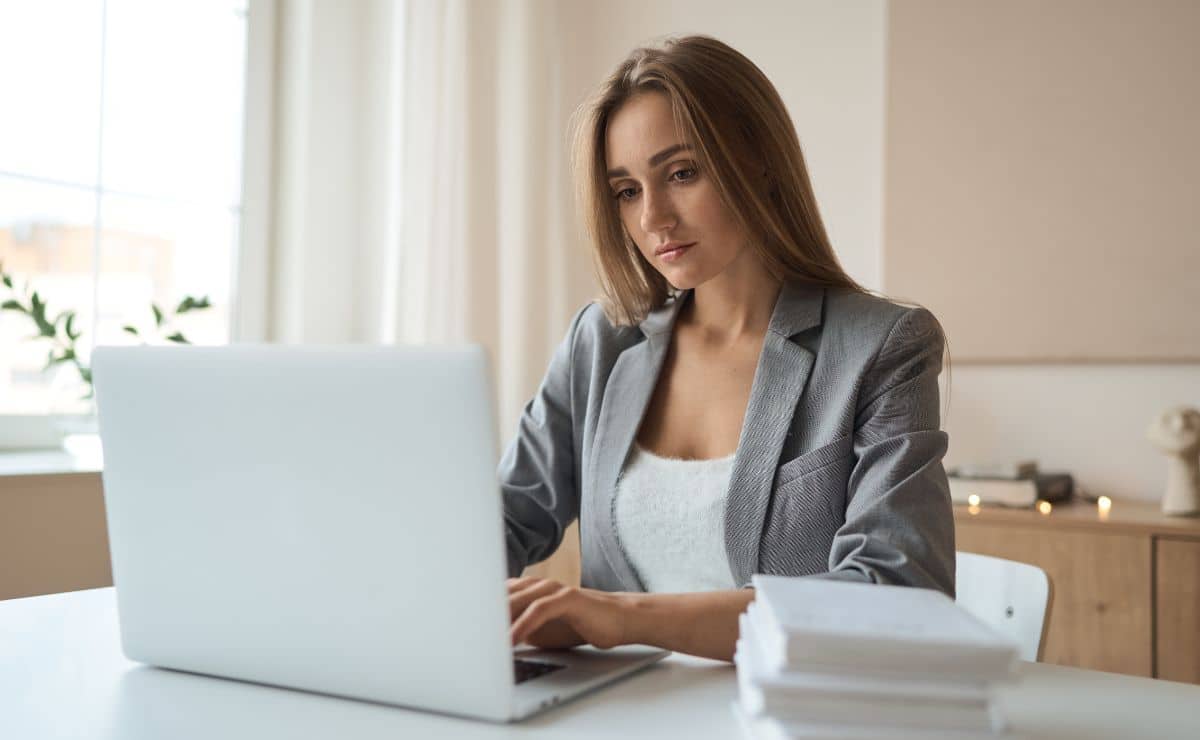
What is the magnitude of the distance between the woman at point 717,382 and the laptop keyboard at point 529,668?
1.08 feet

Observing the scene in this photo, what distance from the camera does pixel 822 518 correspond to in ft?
4.22

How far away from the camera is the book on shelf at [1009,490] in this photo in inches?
94.8

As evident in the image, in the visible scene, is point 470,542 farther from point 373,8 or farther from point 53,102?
point 373,8

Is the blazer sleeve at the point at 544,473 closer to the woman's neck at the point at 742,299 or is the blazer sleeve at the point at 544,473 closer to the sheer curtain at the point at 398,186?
the woman's neck at the point at 742,299

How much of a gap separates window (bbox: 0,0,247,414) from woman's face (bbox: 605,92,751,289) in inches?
60.8

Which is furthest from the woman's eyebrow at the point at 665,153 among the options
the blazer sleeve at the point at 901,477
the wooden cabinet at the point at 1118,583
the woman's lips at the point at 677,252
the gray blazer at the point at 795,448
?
the wooden cabinet at the point at 1118,583

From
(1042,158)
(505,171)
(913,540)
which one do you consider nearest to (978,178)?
(1042,158)

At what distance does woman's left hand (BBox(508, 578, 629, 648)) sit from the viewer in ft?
3.12

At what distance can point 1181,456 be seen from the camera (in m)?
2.33

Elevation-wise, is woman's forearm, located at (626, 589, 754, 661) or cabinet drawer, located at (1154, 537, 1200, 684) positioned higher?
woman's forearm, located at (626, 589, 754, 661)

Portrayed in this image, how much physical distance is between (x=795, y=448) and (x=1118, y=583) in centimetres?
125

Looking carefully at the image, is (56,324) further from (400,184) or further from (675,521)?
(675,521)

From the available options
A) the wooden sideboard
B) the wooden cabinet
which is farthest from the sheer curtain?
the wooden cabinet

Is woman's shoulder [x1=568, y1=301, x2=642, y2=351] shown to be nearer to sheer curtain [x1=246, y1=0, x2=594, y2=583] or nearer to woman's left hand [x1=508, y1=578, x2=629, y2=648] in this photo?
woman's left hand [x1=508, y1=578, x2=629, y2=648]
